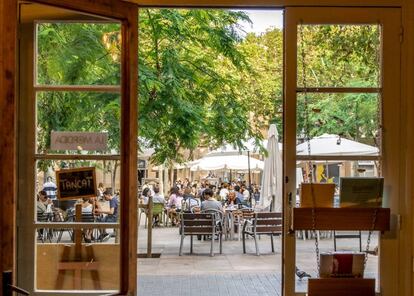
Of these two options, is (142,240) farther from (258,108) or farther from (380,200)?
(380,200)

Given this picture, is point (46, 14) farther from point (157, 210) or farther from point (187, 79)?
point (157, 210)

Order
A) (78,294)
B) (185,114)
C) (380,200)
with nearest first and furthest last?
(78,294), (380,200), (185,114)

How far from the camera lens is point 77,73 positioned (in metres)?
2.88

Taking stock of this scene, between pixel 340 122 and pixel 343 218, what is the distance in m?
0.59

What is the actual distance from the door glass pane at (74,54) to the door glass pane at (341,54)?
1149 millimetres

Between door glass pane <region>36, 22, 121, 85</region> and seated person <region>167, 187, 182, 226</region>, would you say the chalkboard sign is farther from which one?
seated person <region>167, 187, 182, 226</region>

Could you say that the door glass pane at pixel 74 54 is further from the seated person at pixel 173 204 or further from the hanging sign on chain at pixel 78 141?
the seated person at pixel 173 204

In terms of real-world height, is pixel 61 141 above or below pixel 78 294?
above

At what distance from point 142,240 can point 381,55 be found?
7.61m

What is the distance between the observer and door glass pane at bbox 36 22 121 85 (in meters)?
2.80

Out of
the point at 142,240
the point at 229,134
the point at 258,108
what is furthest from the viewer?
the point at 258,108

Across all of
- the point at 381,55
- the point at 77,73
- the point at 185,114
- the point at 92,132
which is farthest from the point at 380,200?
the point at 185,114

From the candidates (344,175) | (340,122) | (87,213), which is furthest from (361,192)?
(87,213)

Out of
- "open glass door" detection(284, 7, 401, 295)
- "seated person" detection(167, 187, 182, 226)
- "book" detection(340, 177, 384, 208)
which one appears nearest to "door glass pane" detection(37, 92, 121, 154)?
"open glass door" detection(284, 7, 401, 295)
